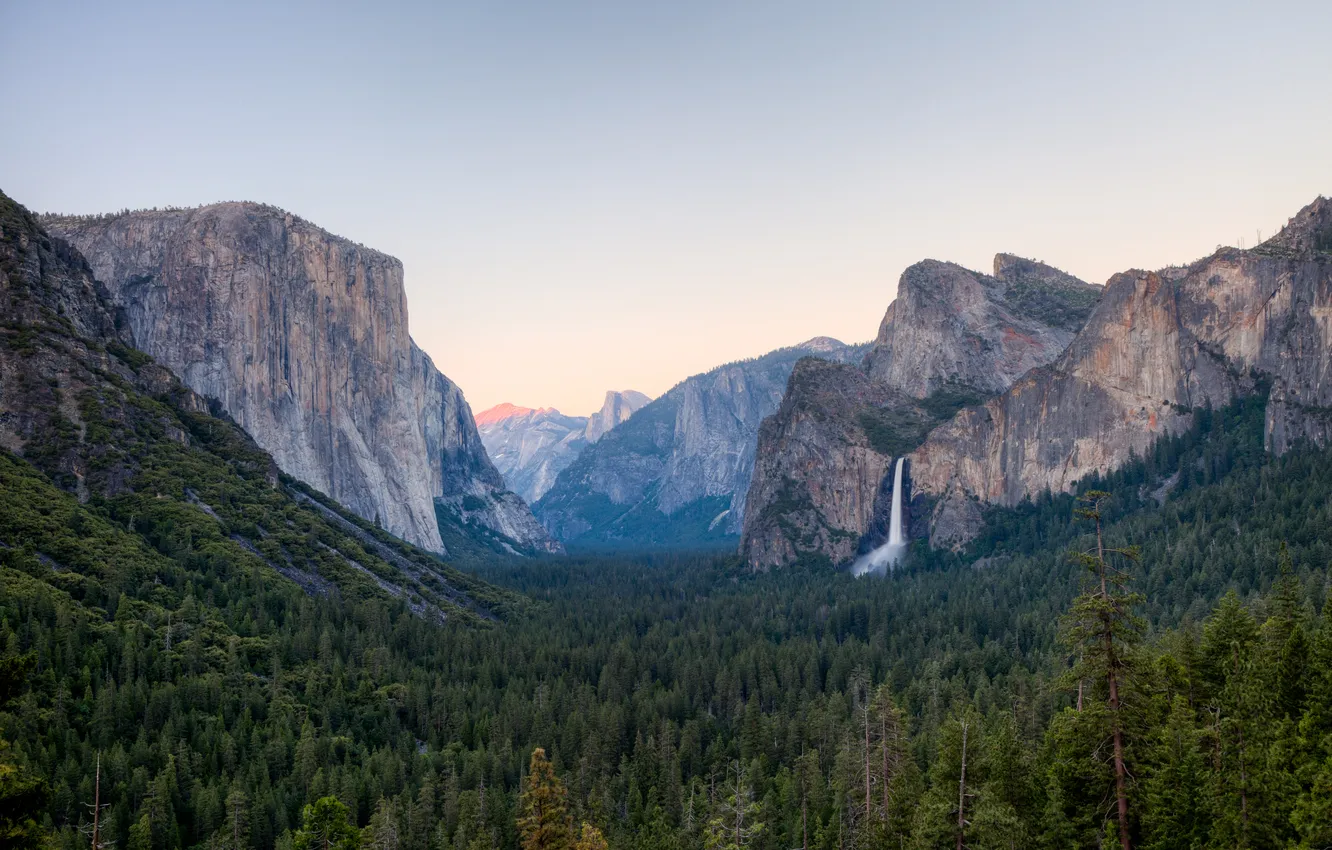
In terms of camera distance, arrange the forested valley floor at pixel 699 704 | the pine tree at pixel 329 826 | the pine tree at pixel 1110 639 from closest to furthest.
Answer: the pine tree at pixel 1110 639, the forested valley floor at pixel 699 704, the pine tree at pixel 329 826

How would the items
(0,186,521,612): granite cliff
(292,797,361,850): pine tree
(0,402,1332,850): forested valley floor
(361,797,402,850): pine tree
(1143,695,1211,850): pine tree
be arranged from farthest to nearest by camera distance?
1. (0,186,521,612): granite cliff
2. (361,797,402,850): pine tree
3. (292,797,361,850): pine tree
4. (0,402,1332,850): forested valley floor
5. (1143,695,1211,850): pine tree

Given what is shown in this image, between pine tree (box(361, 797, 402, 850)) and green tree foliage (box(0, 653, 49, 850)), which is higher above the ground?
green tree foliage (box(0, 653, 49, 850))

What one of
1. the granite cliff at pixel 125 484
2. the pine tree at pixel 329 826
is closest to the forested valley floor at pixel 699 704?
the pine tree at pixel 329 826

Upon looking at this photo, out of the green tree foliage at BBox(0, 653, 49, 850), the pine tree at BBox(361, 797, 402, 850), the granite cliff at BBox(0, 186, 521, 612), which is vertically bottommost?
the pine tree at BBox(361, 797, 402, 850)

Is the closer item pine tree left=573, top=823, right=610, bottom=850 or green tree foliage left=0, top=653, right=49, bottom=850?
green tree foliage left=0, top=653, right=49, bottom=850

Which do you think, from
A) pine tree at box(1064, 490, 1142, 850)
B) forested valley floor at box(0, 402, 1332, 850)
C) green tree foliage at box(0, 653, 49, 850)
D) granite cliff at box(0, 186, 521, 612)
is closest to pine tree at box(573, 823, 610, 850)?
forested valley floor at box(0, 402, 1332, 850)

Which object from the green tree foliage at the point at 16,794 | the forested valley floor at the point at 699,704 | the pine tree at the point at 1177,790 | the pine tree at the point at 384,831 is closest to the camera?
the green tree foliage at the point at 16,794

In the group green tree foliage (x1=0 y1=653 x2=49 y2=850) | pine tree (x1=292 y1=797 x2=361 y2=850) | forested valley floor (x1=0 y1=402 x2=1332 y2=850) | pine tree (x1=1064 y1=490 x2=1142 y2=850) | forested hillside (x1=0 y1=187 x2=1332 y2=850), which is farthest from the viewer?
pine tree (x1=292 y1=797 x2=361 y2=850)

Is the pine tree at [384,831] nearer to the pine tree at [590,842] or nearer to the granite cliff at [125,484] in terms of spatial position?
the pine tree at [590,842]

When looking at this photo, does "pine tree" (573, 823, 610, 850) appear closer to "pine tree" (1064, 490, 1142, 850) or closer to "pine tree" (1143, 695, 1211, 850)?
"pine tree" (1064, 490, 1142, 850)

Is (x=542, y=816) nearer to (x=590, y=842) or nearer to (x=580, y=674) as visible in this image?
(x=590, y=842)
